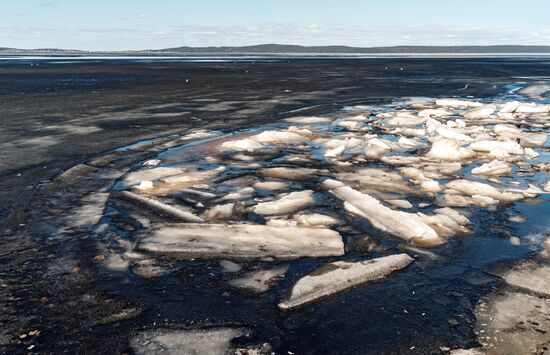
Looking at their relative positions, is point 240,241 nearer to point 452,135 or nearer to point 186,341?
point 186,341

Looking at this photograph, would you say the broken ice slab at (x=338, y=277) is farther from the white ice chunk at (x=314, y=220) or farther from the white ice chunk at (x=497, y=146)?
the white ice chunk at (x=497, y=146)

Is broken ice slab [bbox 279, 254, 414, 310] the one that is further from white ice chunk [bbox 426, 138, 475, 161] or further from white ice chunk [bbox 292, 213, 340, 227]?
white ice chunk [bbox 426, 138, 475, 161]

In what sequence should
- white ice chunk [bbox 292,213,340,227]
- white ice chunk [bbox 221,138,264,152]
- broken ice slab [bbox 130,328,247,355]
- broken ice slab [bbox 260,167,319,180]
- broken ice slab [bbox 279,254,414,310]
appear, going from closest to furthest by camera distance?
broken ice slab [bbox 130,328,247,355] < broken ice slab [bbox 279,254,414,310] < white ice chunk [bbox 292,213,340,227] < broken ice slab [bbox 260,167,319,180] < white ice chunk [bbox 221,138,264,152]

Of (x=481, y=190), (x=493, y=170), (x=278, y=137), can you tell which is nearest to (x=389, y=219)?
(x=481, y=190)

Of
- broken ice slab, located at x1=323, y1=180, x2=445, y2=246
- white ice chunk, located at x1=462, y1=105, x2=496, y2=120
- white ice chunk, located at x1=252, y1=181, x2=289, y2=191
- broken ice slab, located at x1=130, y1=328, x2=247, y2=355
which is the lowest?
white ice chunk, located at x1=462, y1=105, x2=496, y2=120

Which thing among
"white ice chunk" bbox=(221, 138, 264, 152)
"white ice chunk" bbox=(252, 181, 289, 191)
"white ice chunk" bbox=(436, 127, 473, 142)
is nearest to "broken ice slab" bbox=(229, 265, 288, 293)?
"white ice chunk" bbox=(252, 181, 289, 191)

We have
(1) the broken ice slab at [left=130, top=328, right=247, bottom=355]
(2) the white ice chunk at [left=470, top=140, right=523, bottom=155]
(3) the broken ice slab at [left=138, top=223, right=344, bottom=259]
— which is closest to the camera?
(1) the broken ice slab at [left=130, top=328, right=247, bottom=355]
